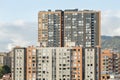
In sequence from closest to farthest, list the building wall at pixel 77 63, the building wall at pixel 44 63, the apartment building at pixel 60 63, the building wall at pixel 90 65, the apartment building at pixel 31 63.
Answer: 1. the building wall at pixel 77 63
2. the building wall at pixel 90 65
3. the apartment building at pixel 60 63
4. the building wall at pixel 44 63
5. the apartment building at pixel 31 63

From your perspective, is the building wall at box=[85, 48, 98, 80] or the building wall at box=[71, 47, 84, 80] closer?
the building wall at box=[71, 47, 84, 80]

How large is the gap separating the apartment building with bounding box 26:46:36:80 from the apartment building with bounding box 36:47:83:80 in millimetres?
1423

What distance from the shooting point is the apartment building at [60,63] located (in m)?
154

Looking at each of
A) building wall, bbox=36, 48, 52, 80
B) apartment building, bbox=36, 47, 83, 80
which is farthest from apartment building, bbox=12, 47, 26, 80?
apartment building, bbox=36, 47, 83, 80

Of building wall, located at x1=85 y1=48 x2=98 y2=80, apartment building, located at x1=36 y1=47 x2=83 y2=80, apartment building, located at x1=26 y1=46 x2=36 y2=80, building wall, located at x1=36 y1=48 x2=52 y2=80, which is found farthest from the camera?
apartment building, located at x1=26 y1=46 x2=36 y2=80

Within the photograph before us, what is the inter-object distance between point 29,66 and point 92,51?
1671cm

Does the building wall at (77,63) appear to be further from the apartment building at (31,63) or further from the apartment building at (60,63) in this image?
the apartment building at (31,63)

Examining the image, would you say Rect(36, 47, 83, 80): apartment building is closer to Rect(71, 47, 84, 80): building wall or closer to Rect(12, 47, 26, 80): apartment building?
Rect(71, 47, 84, 80): building wall

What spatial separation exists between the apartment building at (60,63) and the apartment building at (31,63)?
1.42 metres

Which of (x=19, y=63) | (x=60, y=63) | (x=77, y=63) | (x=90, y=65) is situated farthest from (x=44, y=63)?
(x=90, y=65)

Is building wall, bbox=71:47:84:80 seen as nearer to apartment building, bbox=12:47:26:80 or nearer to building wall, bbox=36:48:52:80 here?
building wall, bbox=36:48:52:80

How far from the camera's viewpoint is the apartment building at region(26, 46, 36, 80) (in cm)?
15625

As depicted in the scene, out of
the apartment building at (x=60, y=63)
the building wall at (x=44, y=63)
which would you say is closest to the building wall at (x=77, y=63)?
the apartment building at (x=60, y=63)

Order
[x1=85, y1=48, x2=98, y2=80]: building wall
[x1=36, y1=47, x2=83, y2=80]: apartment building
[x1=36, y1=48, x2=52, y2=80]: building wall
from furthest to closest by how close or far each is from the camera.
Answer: [x1=36, y1=48, x2=52, y2=80]: building wall < [x1=36, y1=47, x2=83, y2=80]: apartment building < [x1=85, y1=48, x2=98, y2=80]: building wall
